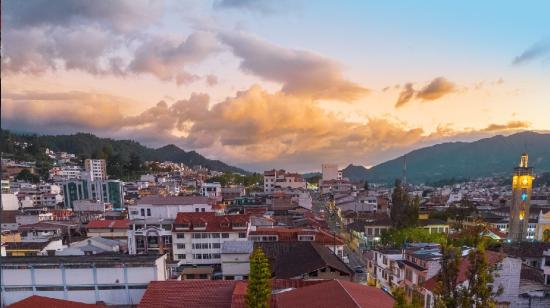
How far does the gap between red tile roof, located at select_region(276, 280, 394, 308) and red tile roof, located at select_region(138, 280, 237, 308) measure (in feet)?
9.22

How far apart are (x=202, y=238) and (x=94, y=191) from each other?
4953 centimetres

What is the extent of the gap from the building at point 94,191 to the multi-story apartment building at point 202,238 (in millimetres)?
45445

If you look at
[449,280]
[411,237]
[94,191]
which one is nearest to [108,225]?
[411,237]

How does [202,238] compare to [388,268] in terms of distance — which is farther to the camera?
[202,238]

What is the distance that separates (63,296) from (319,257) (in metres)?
15.4

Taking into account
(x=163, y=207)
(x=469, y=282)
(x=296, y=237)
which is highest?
(x=469, y=282)

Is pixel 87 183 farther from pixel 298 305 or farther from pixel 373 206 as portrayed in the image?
pixel 298 305

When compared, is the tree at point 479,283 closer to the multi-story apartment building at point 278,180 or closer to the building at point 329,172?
the multi-story apartment building at point 278,180

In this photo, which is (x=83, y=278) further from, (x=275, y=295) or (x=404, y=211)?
(x=404, y=211)

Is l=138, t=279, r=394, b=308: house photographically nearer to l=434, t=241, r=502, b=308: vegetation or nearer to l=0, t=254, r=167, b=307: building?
l=0, t=254, r=167, b=307: building

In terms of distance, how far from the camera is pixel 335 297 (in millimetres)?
14570

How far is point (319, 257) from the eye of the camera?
24156mm

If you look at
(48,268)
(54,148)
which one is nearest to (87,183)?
(48,268)

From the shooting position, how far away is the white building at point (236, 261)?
27.6 metres
